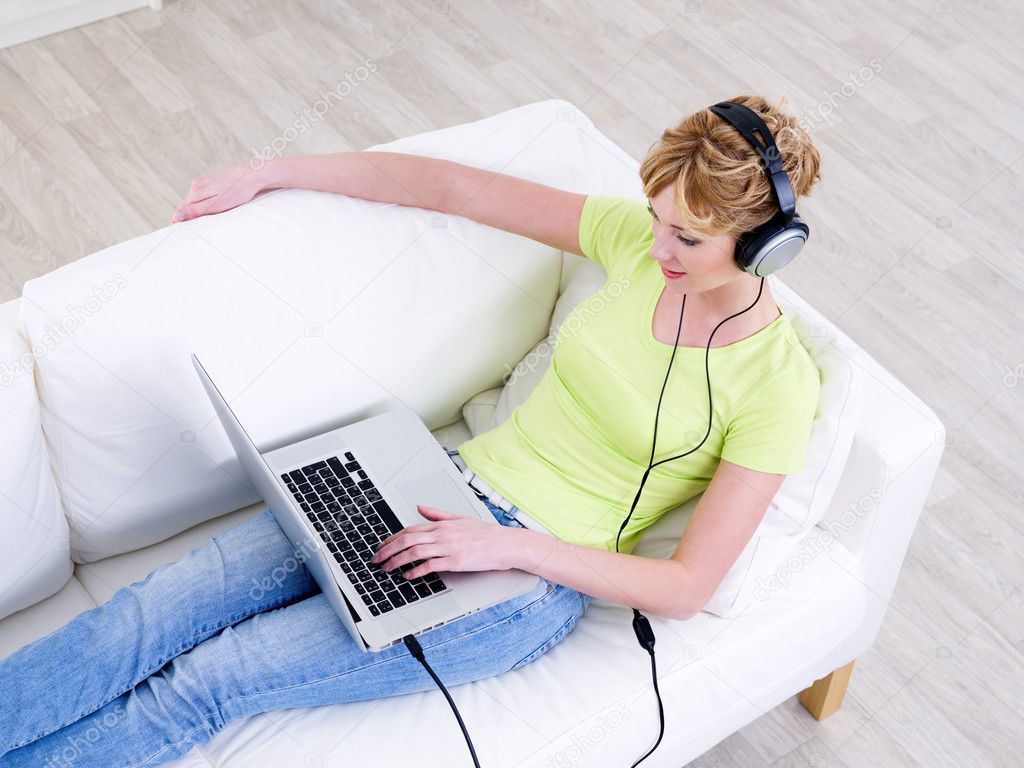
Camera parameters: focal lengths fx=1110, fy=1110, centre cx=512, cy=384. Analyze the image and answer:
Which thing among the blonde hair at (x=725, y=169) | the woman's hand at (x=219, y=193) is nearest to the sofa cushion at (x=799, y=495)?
the blonde hair at (x=725, y=169)

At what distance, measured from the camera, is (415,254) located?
63.5 inches

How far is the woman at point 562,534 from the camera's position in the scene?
4.21 feet

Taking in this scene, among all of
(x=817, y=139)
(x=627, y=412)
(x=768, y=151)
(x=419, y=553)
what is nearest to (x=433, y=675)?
(x=419, y=553)

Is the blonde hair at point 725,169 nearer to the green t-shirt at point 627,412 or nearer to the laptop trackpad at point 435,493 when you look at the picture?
the green t-shirt at point 627,412

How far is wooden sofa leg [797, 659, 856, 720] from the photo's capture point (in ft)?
5.75

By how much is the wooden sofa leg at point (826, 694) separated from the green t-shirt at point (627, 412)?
47cm

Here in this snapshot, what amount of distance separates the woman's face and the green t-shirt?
96 mm

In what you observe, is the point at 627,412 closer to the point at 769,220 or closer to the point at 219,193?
the point at 769,220

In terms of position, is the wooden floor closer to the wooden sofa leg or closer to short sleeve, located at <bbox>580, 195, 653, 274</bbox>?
the wooden sofa leg

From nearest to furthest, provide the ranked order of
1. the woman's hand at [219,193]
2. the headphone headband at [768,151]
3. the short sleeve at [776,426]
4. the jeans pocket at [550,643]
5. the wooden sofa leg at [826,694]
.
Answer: the headphone headband at [768,151]
the short sleeve at [776,426]
the jeans pocket at [550,643]
the woman's hand at [219,193]
the wooden sofa leg at [826,694]

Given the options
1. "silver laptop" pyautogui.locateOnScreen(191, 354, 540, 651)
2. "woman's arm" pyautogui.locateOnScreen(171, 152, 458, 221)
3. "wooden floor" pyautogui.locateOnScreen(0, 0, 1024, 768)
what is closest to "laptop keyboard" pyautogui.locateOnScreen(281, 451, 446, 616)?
"silver laptop" pyautogui.locateOnScreen(191, 354, 540, 651)

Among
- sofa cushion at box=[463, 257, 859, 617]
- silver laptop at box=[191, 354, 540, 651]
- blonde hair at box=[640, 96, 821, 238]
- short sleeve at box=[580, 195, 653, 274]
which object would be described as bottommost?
sofa cushion at box=[463, 257, 859, 617]

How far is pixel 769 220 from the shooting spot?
1.27 metres

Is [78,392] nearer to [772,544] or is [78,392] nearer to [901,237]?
[772,544]
